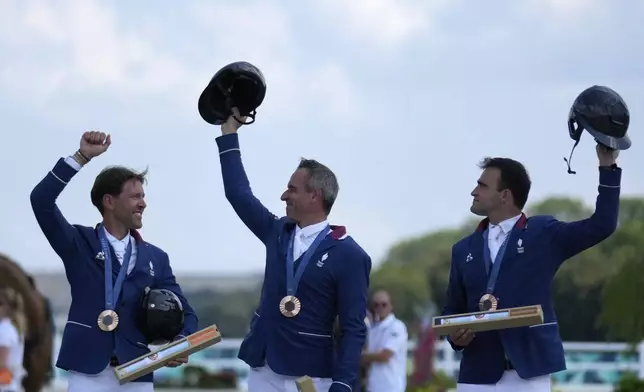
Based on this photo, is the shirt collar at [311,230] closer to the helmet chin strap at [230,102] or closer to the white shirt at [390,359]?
the helmet chin strap at [230,102]

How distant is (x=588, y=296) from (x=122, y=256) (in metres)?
39.1

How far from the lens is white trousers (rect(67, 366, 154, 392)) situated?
26.8 ft

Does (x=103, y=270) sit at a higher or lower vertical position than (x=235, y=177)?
lower

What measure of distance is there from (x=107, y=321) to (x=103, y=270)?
31 centimetres

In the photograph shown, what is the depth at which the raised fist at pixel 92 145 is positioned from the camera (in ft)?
26.7

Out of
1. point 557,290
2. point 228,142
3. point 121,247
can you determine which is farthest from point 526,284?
point 557,290

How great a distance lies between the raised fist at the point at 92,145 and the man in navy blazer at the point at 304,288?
673mm

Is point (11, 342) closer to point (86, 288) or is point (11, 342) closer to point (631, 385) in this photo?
point (86, 288)

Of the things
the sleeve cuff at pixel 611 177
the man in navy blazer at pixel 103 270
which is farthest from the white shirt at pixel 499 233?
the man in navy blazer at pixel 103 270

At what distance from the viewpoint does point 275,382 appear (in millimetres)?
8125

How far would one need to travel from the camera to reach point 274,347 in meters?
8.09

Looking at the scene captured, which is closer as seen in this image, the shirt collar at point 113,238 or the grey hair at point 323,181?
the grey hair at point 323,181

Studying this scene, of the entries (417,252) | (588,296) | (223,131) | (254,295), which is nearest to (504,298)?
(223,131)

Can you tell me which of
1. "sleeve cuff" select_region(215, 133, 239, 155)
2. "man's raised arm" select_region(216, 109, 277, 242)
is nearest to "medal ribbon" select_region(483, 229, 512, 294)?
"man's raised arm" select_region(216, 109, 277, 242)
